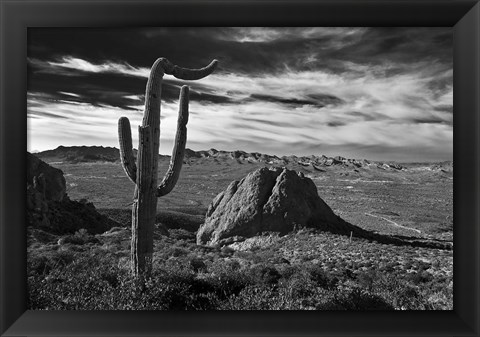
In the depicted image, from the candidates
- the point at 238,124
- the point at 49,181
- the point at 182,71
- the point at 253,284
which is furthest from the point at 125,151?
the point at 49,181

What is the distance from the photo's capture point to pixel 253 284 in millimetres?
4375

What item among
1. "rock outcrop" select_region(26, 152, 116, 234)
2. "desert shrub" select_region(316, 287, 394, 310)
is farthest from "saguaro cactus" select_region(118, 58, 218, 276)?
"rock outcrop" select_region(26, 152, 116, 234)

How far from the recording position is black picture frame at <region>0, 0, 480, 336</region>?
125 inches

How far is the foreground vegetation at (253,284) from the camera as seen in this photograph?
368 centimetres

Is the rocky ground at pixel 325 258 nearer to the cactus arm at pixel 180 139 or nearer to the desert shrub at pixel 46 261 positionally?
the desert shrub at pixel 46 261

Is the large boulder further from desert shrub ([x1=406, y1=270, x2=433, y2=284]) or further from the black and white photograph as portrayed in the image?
desert shrub ([x1=406, y1=270, x2=433, y2=284])

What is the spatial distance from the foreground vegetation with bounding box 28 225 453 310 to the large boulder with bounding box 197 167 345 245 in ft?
5.52

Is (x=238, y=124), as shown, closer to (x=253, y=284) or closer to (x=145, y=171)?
(x=145, y=171)

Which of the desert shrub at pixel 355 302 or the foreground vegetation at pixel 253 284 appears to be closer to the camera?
the foreground vegetation at pixel 253 284
